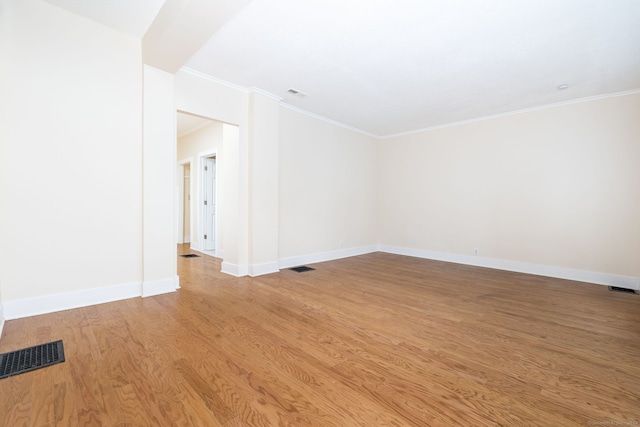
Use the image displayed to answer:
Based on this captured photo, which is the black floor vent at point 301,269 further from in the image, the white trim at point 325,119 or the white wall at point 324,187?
the white trim at point 325,119

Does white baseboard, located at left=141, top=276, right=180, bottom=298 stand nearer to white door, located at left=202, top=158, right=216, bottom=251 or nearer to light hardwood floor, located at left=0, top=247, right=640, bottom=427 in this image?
light hardwood floor, located at left=0, top=247, right=640, bottom=427

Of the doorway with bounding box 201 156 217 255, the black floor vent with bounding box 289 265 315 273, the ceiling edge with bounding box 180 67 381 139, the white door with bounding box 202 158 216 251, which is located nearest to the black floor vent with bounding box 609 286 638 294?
the black floor vent with bounding box 289 265 315 273

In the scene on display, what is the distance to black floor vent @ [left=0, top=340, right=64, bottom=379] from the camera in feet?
5.82

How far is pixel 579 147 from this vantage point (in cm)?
430

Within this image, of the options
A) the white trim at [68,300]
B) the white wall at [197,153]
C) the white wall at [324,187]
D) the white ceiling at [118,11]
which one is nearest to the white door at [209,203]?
the white wall at [197,153]

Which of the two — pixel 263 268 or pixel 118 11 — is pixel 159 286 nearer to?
pixel 263 268

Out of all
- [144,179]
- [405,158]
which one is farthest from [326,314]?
[405,158]

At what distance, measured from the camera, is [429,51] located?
10.1ft

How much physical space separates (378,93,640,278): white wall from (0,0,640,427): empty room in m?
0.03

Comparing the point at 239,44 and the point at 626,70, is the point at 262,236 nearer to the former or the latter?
the point at 239,44

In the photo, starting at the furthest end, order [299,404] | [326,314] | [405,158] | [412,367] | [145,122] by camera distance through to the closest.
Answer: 1. [405,158]
2. [145,122]
3. [326,314]
4. [412,367]
5. [299,404]

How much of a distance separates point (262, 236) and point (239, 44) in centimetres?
260

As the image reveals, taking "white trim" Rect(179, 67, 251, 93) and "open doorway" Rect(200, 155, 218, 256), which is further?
"open doorway" Rect(200, 155, 218, 256)

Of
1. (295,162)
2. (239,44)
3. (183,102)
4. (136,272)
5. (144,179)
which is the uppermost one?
(239,44)
